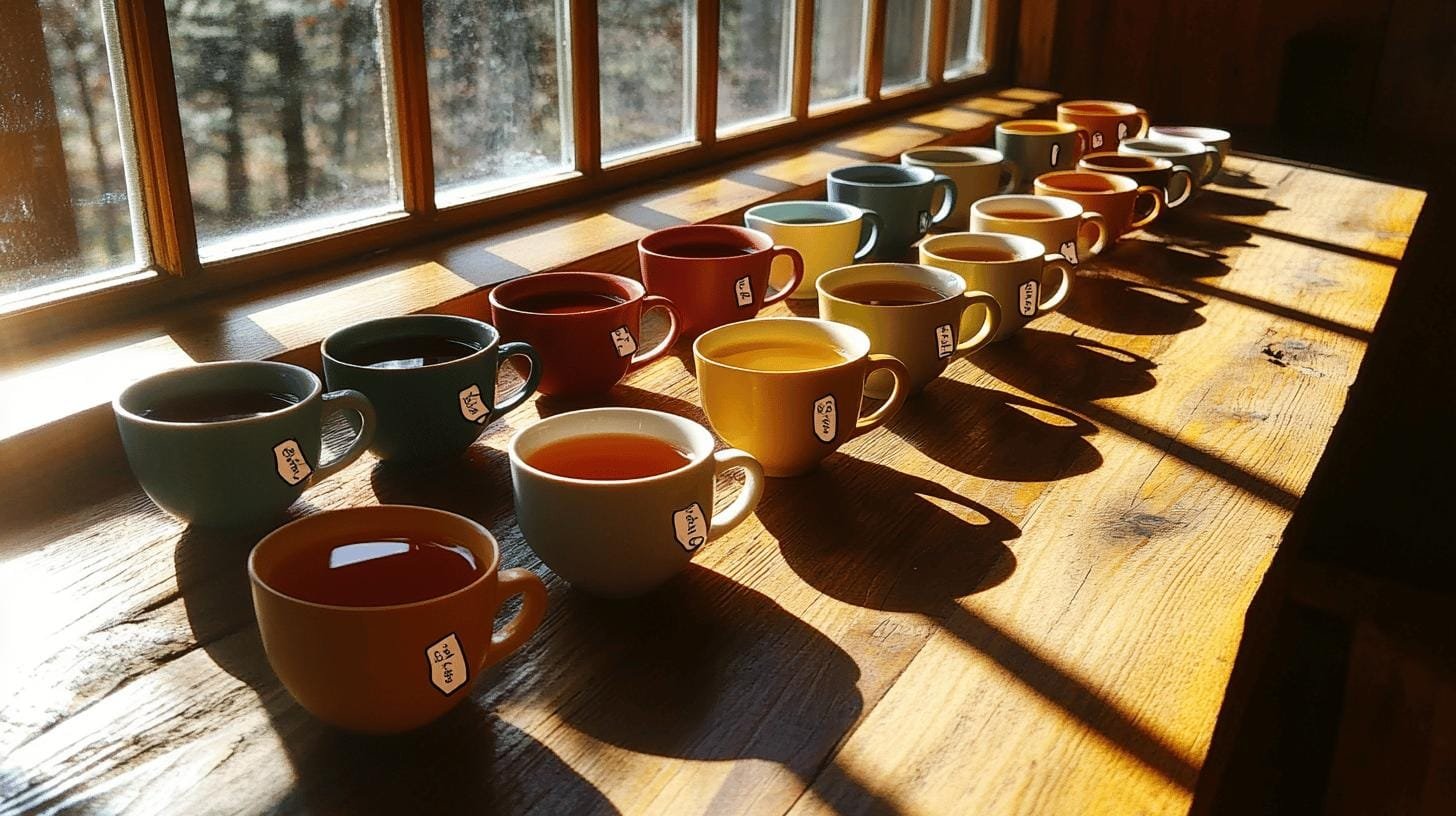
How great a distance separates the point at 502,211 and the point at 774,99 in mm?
812

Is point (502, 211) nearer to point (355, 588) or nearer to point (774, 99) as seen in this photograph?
point (774, 99)

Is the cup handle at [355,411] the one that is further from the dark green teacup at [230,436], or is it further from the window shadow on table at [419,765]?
the window shadow on table at [419,765]

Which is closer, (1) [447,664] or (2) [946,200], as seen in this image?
(1) [447,664]

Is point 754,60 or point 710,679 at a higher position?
point 754,60

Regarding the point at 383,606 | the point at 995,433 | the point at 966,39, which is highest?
the point at 966,39

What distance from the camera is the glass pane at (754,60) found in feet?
6.97

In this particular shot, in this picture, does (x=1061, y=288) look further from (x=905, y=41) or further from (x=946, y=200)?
(x=905, y=41)

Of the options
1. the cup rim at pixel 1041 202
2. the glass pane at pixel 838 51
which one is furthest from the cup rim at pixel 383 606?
the glass pane at pixel 838 51

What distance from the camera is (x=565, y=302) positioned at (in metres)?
1.25

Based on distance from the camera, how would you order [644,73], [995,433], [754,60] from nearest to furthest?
[995,433] → [644,73] → [754,60]

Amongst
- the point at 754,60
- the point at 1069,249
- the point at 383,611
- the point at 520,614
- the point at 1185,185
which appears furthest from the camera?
the point at 754,60

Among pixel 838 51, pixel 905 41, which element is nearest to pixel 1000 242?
pixel 838 51

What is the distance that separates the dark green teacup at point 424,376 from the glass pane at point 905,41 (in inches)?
A: 69.0

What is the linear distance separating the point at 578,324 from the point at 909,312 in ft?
1.02
